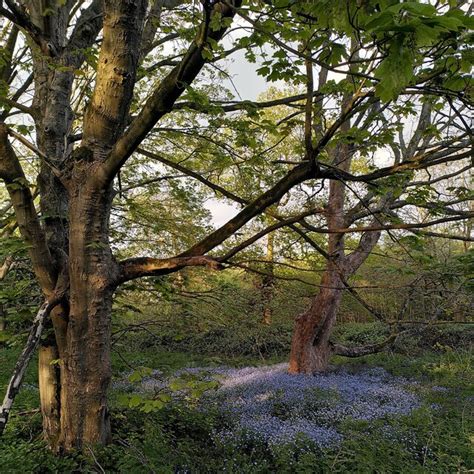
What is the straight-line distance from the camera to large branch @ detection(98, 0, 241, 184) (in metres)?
2.09

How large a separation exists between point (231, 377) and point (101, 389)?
5319 mm

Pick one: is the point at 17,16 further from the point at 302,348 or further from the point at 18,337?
the point at 302,348

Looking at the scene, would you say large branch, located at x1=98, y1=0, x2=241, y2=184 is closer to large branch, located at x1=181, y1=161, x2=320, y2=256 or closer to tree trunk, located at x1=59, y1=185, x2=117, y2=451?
tree trunk, located at x1=59, y1=185, x2=117, y2=451

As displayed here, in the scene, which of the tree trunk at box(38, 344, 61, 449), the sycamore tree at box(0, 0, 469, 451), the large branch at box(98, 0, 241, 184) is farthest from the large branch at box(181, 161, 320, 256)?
the tree trunk at box(38, 344, 61, 449)

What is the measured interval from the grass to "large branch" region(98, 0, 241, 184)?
1.76m

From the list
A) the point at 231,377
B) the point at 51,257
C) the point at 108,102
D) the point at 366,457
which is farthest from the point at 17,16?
the point at 231,377

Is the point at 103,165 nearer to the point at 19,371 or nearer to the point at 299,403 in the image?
the point at 19,371

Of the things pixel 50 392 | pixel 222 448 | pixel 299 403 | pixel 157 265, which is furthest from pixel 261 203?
pixel 299 403

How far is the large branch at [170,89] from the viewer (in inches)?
82.1

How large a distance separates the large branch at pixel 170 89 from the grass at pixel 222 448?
5.78 ft

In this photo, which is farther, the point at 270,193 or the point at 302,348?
the point at 302,348

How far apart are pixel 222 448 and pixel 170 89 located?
3.91 meters

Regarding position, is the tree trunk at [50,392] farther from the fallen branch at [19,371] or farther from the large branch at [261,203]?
the large branch at [261,203]

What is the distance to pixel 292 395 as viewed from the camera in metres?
6.20
